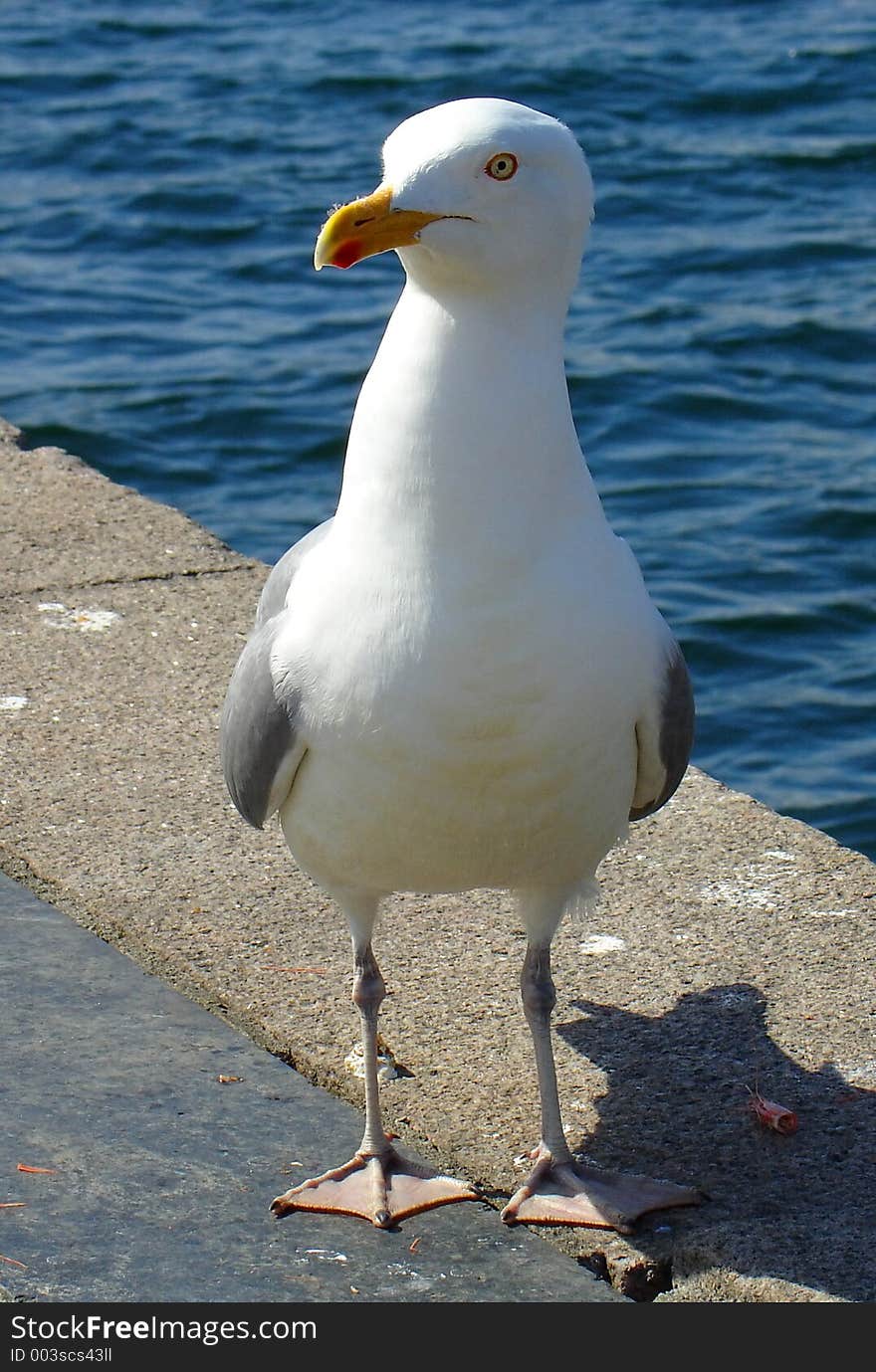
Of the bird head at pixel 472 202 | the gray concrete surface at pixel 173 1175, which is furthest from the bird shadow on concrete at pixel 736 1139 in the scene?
the bird head at pixel 472 202

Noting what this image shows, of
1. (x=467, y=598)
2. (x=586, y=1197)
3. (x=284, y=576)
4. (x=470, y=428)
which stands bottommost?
(x=586, y=1197)

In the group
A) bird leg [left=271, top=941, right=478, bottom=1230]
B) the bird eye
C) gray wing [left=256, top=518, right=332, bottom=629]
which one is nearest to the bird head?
the bird eye

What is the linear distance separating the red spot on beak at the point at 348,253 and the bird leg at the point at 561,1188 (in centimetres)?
131

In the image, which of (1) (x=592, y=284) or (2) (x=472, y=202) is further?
(1) (x=592, y=284)

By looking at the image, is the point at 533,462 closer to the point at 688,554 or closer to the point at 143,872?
the point at 143,872

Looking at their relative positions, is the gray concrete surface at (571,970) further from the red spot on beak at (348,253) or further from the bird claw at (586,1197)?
the red spot on beak at (348,253)

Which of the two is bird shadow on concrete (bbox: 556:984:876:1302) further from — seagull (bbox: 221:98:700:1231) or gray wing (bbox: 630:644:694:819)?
gray wing (bbox: 630:644:694:819)

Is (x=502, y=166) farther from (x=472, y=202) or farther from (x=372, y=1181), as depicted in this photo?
(x=372, y=1181)

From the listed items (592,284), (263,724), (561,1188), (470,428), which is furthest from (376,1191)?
(592,284)

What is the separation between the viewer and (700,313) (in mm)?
10117

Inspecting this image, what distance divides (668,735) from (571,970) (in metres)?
0.80

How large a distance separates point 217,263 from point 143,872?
7230 millimetres

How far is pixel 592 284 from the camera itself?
10461mm
